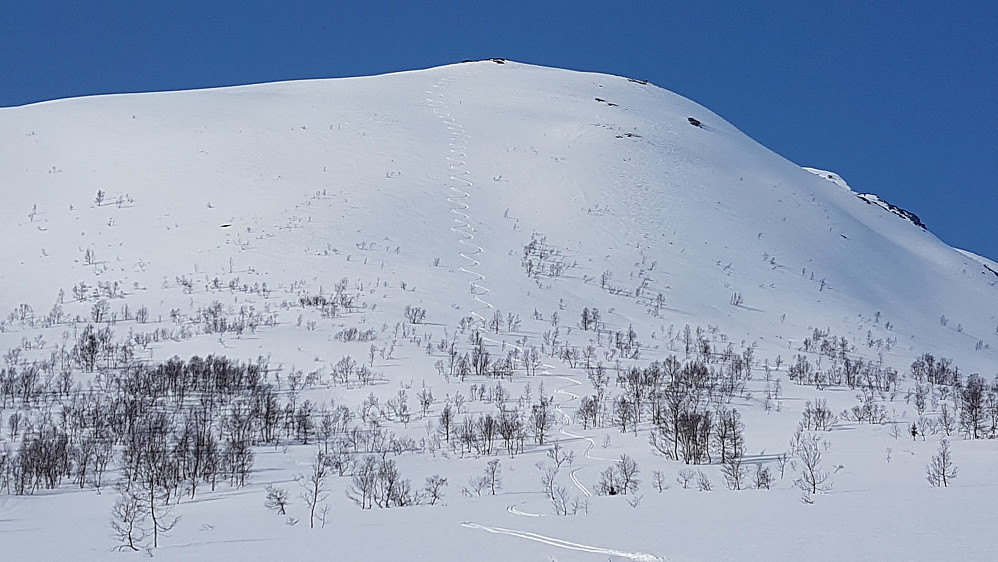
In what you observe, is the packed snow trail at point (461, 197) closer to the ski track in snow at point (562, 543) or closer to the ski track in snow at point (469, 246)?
the ski track in snow at point (469, 246)

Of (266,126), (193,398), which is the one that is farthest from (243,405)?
(266,126)

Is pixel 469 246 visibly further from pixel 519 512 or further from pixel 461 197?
pixel 519 512

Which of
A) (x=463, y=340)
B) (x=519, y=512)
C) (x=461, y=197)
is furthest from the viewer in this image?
(x=461, y=197)

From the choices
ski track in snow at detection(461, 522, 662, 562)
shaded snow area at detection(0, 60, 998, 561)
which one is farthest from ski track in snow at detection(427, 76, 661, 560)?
shaded snow area at detection(0, 60, 998, 561)

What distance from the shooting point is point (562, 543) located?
610 cm

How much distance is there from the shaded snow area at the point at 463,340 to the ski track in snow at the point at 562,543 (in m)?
0.04

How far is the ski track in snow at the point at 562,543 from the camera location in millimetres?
5564

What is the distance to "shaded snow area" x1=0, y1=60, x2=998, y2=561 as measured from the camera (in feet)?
25.1

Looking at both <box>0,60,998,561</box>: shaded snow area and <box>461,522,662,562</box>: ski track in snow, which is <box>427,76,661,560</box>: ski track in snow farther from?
<box>0,60,998,561</box>: shaded snow area

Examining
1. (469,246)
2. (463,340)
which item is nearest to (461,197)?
(469,246)

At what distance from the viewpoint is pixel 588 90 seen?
213 ft

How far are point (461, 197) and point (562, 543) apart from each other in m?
33.6

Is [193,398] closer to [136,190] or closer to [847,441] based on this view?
[847,441]

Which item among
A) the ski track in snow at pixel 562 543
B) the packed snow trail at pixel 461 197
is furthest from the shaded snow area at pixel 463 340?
the packed snow trail at pixel 461 197
